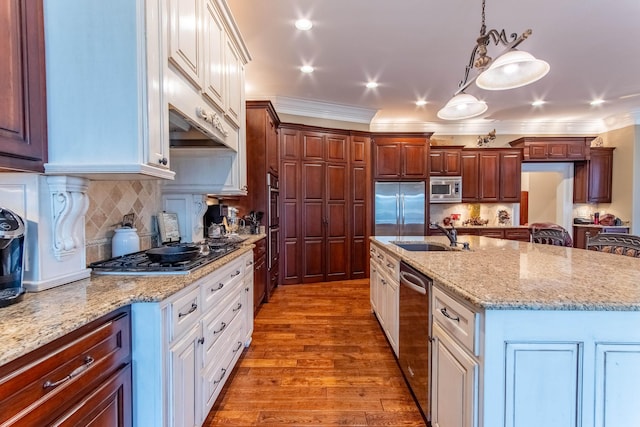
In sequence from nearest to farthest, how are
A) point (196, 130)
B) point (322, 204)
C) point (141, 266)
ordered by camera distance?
point (141, 266) → point (196, 130) → point (322, 204)

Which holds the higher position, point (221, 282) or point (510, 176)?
point (510, 176)

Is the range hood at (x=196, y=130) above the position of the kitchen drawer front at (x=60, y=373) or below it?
above

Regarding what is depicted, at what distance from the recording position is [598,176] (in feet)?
19.0

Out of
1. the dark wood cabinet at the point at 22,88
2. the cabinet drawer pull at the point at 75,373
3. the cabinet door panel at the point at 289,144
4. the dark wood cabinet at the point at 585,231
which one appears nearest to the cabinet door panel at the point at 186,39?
the dark wood cabinet at the point at 22,88

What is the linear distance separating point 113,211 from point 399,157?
14.6 ft

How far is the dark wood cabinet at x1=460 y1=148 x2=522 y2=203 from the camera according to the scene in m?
5.75

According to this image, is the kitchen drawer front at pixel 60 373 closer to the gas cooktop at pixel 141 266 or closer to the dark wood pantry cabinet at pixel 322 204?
the gas cooktop at pixel 141 266

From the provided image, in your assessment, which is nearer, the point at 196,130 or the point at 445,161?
the point at 196,130

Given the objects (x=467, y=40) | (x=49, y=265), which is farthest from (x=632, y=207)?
(x=49, y=265)

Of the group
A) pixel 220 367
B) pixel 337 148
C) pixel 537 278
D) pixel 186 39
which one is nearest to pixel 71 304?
pixel 220 367

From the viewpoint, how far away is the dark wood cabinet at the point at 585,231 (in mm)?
5457

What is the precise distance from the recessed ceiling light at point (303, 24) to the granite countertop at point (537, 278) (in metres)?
2.23

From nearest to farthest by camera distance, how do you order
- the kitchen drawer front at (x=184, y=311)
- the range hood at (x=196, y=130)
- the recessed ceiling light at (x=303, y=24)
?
1. the kitchen drawer front at (x=184, y=311)
2. the range hood at (x=196, y=130)
3. the recessed ceiling light at (x=303, y=24)

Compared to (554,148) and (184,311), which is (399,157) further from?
(184,311)
